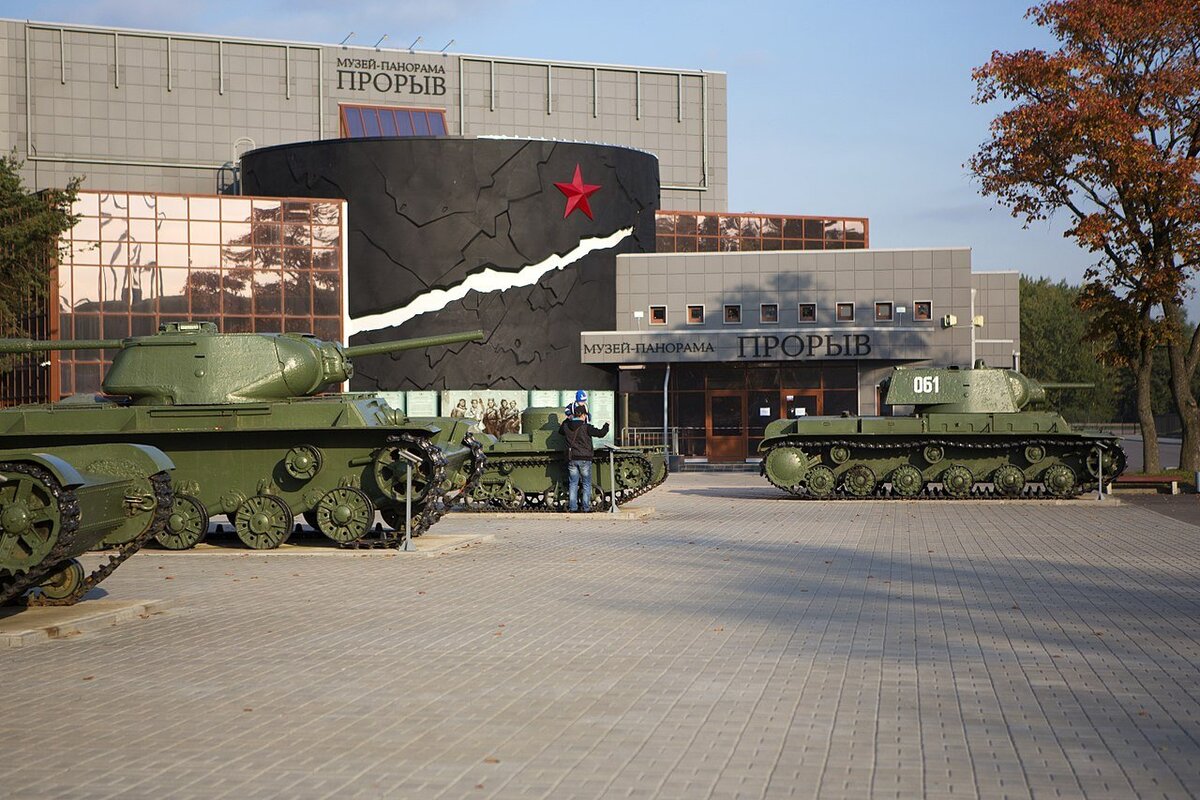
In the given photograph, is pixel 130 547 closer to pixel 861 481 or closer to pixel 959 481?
pixel 861 481

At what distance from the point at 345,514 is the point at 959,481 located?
14.1 metres

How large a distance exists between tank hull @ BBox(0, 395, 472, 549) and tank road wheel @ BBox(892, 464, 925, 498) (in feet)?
39.7

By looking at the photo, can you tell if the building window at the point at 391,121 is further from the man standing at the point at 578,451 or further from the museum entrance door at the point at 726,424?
the man standing at the point at 578,451

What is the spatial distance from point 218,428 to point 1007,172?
20.5m

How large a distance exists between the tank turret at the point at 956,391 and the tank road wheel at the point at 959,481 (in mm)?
1185

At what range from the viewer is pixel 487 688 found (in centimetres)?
863

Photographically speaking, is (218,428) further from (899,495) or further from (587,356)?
(587,356)

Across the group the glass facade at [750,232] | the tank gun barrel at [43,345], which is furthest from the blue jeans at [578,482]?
the glass facade at [750,232]

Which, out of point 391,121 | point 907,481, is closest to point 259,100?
point 391,121

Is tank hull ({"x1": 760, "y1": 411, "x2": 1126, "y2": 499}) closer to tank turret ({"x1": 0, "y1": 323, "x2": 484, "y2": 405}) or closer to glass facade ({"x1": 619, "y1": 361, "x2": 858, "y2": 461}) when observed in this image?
tank turret ({"x1": 0, "y1": 323, "x2": 484, "y2": 405})

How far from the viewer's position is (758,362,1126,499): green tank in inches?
1085

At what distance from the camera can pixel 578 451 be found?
2408 cm

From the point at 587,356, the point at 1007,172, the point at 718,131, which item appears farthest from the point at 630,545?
the point at 718,131

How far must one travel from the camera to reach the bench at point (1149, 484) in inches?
1164
